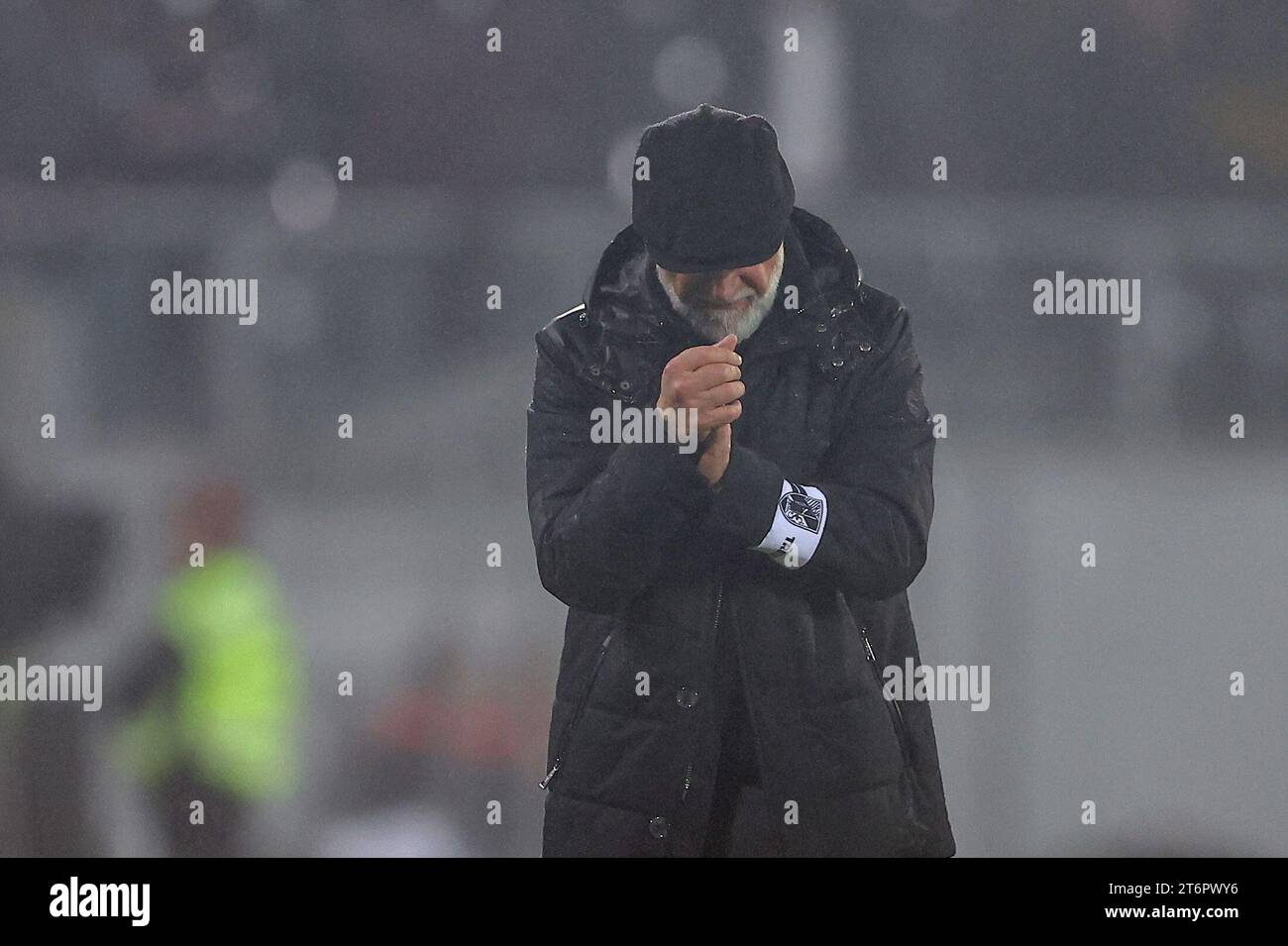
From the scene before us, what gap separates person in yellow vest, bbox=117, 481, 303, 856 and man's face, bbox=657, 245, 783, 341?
1.11 metres

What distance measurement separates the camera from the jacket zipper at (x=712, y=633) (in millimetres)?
2182

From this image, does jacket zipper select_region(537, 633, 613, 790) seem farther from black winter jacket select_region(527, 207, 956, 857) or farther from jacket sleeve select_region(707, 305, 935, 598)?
jacket sleeve select_region(707, 305, 935, 598)

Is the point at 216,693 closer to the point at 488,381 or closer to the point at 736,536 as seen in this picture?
the point at 488,381

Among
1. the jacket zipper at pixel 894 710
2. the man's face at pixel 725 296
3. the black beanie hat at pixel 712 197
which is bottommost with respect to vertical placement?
the jacket zipper at pixel 894 710

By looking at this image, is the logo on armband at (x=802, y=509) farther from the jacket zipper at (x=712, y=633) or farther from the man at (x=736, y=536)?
the jacket zipper at (x=712, y=633)

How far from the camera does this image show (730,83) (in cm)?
271

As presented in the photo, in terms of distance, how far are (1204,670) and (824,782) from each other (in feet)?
3.35

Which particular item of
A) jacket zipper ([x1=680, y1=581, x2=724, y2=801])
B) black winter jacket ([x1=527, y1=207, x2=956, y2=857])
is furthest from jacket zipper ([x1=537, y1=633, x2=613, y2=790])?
jacket zipper ([x1=680, y1=581, x2=724, y2=801])

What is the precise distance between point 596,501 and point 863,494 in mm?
453

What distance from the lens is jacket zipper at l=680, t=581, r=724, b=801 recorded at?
218 centimetres

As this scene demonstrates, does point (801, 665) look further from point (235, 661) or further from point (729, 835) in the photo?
point (235, 661)

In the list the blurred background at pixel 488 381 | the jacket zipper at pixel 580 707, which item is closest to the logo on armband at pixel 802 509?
the jacket zipper at pixel 580 707
